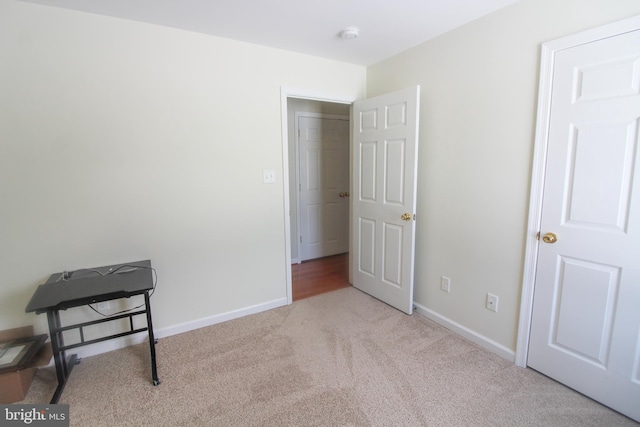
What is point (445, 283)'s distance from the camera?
245 cm

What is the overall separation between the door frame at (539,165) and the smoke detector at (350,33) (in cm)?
117

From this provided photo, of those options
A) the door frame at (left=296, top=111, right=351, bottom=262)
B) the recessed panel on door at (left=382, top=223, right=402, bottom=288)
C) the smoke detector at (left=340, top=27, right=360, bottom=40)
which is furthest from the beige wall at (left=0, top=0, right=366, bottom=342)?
the door frame at (left=296, top=111, right=351, bottom=262)

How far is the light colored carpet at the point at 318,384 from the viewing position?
5.22 ft

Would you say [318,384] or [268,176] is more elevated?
[268,176]

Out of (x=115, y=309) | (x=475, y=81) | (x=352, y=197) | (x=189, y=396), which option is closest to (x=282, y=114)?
(x=352, y=197)

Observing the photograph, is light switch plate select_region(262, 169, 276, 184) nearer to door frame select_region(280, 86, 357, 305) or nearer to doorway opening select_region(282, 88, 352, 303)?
door frame select_region(280, 86, 357, 305)

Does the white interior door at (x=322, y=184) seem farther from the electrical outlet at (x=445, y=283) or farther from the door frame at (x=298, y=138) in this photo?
the electrical outlet at (x=445, y=283)

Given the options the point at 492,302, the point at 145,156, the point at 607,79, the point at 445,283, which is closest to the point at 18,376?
the point at 145,156

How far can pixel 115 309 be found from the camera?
2197 mm

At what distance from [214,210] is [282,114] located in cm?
101

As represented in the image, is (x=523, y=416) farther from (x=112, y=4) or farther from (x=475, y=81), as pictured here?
(x=112, y=4)

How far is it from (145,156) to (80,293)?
3.25 ft

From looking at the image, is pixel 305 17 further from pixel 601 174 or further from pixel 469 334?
pixel 469 334

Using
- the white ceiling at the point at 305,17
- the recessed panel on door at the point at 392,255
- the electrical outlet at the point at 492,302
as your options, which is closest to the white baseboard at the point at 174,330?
the recessed panel on door at the point at 392,255
